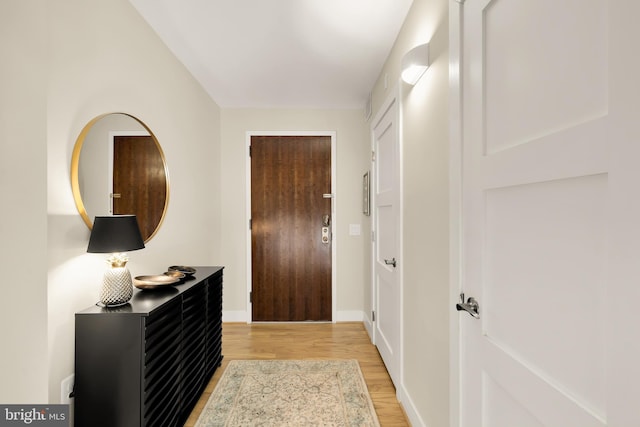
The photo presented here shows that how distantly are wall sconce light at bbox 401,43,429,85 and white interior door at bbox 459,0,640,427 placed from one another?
1.55 feet

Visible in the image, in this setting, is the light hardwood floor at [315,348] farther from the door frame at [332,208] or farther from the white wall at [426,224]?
the door frame at [332,208]

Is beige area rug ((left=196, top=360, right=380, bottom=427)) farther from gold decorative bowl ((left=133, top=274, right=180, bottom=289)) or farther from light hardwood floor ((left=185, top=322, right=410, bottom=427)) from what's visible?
gold decorative bowl ((left=133, top=274, right=180, bottom=289))

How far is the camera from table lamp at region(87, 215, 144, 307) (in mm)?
1473

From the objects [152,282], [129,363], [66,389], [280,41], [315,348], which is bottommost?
[315,348]

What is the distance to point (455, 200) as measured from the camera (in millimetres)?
1304

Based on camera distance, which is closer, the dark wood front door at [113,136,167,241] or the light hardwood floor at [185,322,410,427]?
the dark wood front door at [113,136,167,241]

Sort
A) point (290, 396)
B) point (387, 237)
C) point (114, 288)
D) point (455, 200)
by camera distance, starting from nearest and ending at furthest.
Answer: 1. point (455, 200)
2. point (114, 288)
3. point (290, 396)
4. point (387, 237)

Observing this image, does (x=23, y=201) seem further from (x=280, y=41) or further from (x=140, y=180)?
(x=280, y=41)

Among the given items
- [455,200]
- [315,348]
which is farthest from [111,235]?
[315,348]

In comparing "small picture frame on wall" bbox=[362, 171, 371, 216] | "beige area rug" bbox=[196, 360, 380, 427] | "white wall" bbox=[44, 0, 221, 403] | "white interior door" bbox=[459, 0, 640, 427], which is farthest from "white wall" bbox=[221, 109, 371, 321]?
"white interior door" bbox=[459, 0, 640, 427]

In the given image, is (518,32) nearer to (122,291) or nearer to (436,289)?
(436,289)

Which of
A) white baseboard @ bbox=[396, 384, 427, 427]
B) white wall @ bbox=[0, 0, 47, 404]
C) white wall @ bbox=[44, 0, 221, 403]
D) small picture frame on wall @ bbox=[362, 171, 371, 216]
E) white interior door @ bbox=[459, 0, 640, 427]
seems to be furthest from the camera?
small picture frame on wall @ bbox=[362, 171, 371, 216]

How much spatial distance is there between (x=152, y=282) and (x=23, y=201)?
3.41 feet

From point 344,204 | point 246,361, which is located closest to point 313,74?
point 344,204
